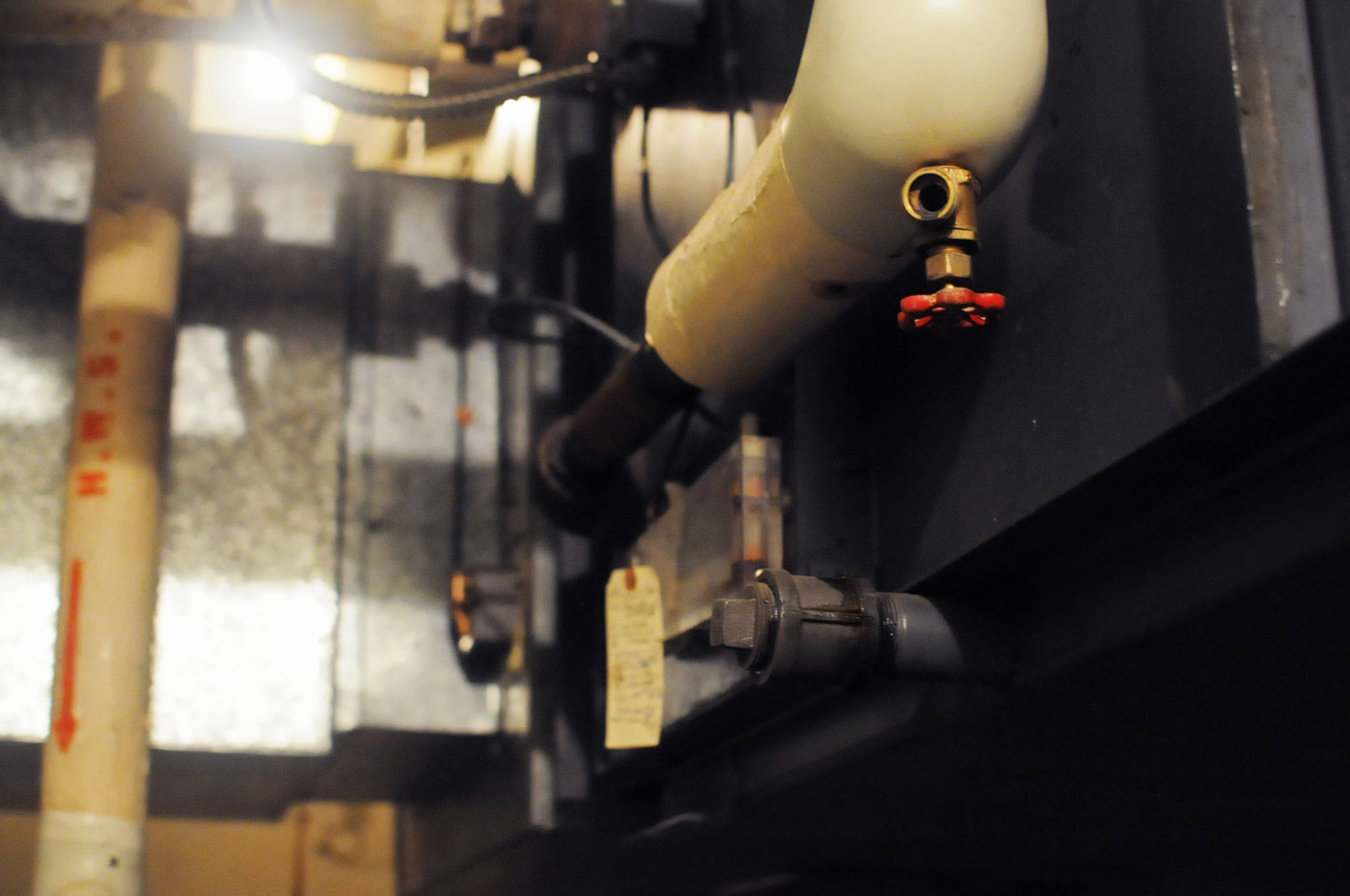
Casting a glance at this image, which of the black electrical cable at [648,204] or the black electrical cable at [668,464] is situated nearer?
the black electrical cable at [668,464]

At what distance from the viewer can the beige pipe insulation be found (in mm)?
588

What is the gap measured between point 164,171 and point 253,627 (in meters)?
0.47

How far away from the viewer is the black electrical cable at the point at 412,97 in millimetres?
1190

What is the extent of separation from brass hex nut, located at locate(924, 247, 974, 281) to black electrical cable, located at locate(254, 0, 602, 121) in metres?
0.68

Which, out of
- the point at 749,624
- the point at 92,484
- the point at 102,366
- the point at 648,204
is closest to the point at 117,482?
the point at 92,484

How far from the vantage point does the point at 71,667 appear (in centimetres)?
118

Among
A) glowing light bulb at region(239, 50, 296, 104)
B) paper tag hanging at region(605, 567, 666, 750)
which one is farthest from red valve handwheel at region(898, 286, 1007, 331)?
glowing light bulb at region(239, 50, 296, 104)

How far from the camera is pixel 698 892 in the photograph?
1.66 metres

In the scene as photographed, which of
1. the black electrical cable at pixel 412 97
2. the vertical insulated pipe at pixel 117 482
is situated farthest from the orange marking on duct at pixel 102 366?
the black electrical cable at pixel 412 97

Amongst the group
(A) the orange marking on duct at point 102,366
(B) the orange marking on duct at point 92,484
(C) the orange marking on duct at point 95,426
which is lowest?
(B) the orange marking on duct at point 92,484

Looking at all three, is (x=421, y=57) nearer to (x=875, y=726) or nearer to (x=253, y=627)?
(x=253, y=627)

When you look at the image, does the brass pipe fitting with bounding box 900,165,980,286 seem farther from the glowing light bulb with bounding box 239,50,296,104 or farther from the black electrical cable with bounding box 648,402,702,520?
the glowing light bulb with bounding box 239,50,296,104

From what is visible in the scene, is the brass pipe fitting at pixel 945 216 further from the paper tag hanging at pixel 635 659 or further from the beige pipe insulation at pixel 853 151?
the paper tag hanging at pixel 635 659

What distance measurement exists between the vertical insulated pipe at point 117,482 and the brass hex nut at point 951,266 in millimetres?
881
